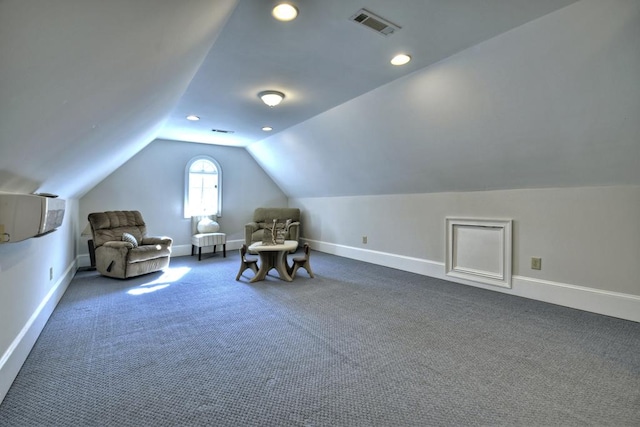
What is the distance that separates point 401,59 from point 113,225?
4559mm

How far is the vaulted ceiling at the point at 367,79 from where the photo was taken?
1.15 meters

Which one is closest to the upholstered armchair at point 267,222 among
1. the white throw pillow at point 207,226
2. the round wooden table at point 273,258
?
the white throw pillow at point 207,226

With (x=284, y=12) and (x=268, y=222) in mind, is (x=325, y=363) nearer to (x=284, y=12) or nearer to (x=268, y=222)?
(x=284, y=12)

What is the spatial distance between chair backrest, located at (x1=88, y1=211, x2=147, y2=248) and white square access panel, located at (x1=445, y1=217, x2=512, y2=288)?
4711 millimetres

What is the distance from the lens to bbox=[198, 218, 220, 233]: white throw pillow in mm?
5877

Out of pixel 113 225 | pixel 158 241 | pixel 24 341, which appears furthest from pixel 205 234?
pixel 24 341

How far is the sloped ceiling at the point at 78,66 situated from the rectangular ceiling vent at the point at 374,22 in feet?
2.73

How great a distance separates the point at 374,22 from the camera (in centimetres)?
214

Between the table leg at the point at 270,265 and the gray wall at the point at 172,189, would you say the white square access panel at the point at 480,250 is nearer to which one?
the table leg at the point at 270,265

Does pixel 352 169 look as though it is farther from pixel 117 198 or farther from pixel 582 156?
pixel 117 198

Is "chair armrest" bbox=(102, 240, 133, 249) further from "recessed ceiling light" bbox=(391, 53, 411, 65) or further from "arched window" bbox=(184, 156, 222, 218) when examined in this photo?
"recessed ceiling light" bbox=(391, 53, 411, 65)

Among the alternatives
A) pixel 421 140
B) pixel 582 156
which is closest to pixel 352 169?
pixel 421 140

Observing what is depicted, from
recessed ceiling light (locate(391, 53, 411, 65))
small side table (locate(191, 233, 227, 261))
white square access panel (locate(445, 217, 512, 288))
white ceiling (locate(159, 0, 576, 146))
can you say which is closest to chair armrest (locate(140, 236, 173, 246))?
small side table (locate(191, 233, 227, 261))

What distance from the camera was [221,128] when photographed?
5070 millimetres
